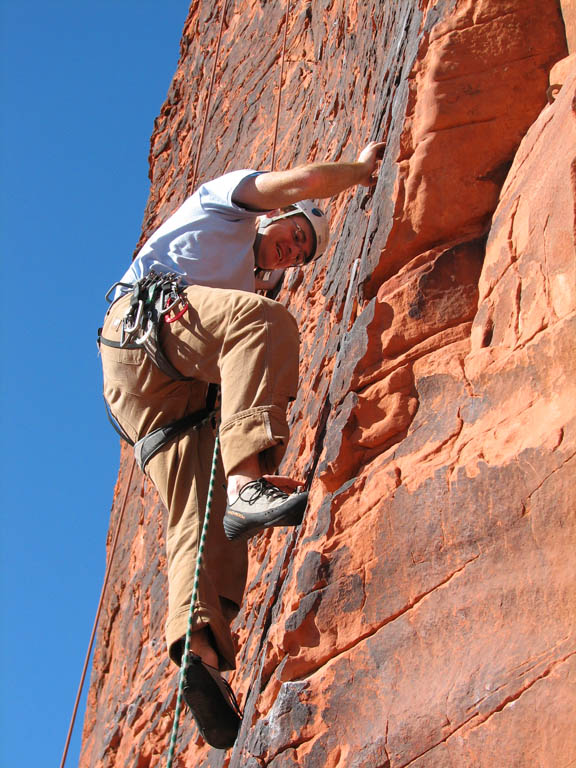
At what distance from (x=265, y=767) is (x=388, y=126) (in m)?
2.61

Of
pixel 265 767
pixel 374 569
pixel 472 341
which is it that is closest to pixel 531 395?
pixel 472 341

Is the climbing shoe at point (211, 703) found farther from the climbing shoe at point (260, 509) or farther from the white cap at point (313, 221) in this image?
the white cap at point (313, 221)

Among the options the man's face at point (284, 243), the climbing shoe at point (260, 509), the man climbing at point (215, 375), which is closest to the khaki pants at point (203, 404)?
the man climbing at point (215, 375)

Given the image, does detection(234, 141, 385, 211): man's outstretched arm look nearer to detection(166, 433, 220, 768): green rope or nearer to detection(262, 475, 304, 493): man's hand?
detection(166, 433, 220, 768): green rope

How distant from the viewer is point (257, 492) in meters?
3.51

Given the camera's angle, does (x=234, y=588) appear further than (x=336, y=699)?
Yes

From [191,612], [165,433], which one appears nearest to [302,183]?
[165,433]

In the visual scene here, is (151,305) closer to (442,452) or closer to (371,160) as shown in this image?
(371,160)

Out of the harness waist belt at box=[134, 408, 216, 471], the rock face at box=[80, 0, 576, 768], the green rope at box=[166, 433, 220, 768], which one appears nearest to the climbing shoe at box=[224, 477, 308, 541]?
the rock face at box=[80, 0, 576, 768]

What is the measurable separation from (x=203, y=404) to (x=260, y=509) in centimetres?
95

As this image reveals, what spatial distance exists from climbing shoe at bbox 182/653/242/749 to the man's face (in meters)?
1.85

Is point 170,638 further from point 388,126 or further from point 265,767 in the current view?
point 388,126

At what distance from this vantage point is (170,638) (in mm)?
3701

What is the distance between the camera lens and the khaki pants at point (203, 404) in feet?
12.0
